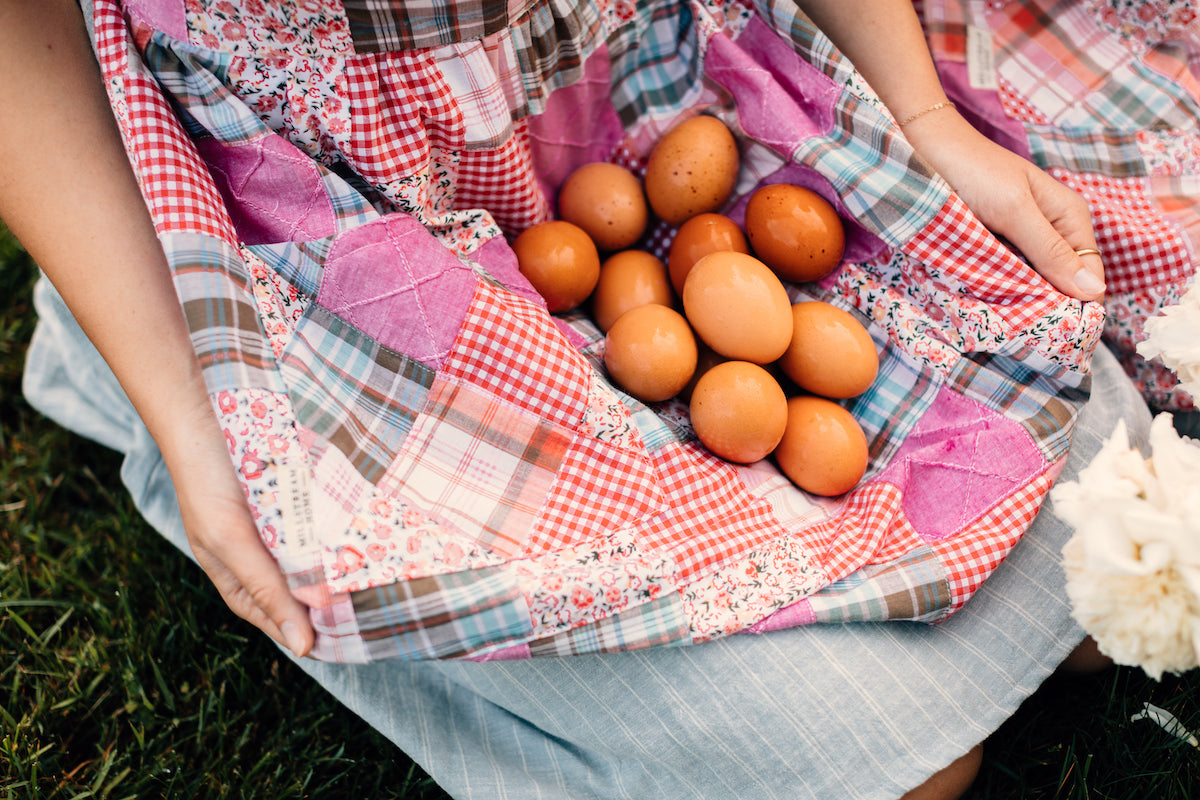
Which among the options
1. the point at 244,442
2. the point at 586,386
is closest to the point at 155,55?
the point at 244,442

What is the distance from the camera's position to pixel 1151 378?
3.36 ft

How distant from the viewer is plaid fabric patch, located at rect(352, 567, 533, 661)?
662 mm

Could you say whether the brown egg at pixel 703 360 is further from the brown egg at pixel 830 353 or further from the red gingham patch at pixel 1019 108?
the red gingham patch at pixel 1019 108

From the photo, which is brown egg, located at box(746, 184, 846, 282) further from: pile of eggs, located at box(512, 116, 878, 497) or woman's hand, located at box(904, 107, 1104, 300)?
woman's hand, located at box(904, 107, 1104, 300)

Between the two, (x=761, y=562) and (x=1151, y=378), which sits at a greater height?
(x=1151, y=378)

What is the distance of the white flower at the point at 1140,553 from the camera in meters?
0.52

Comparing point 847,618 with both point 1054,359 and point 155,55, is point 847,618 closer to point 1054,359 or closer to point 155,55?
point 1054,359

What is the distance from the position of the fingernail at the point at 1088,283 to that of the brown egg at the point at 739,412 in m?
0.36

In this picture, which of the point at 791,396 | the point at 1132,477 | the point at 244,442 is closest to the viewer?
the point at 1132,477

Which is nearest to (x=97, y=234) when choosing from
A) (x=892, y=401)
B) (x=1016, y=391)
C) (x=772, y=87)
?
(x=772, y=87)

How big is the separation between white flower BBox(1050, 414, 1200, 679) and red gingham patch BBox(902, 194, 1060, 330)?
0.33 meters

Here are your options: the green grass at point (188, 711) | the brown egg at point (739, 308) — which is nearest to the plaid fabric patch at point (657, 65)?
the brown egg at point (739, 308)

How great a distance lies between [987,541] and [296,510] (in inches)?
27.0

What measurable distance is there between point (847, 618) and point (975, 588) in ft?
0.48
